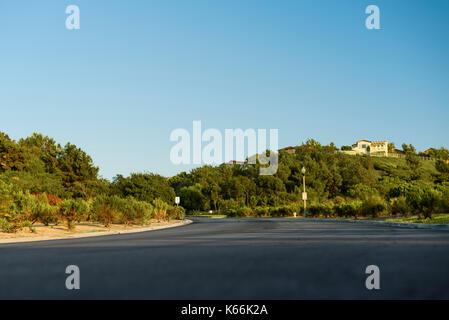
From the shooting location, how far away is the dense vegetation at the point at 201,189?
25.6 m

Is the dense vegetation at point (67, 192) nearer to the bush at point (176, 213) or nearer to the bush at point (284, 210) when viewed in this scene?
the bush at point (176, 213)

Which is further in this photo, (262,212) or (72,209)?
(262,212)

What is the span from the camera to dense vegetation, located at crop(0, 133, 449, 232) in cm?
2558

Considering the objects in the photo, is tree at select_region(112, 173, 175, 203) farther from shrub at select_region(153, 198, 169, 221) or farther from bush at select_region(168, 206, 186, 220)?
shrub at select_region(153, 198, 169, 221)

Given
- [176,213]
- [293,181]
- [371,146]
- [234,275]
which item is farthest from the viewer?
[371,146]

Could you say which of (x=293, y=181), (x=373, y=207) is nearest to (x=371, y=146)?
(x=293, y=181)

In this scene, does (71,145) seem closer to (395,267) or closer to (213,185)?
(213,185)

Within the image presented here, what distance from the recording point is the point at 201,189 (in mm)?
93188

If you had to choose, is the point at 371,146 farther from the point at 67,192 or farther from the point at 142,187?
the point at 67,192

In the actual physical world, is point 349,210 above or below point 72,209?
below

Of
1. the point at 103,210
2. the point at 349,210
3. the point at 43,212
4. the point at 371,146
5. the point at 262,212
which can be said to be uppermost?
the point at 371,146

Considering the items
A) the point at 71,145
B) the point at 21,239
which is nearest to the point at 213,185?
the point at 71,145

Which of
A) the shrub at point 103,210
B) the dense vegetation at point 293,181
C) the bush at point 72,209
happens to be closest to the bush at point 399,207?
the shrub at point 103,210

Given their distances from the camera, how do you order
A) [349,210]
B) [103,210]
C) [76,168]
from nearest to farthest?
[103,210] → [349,210] → [76,168]
